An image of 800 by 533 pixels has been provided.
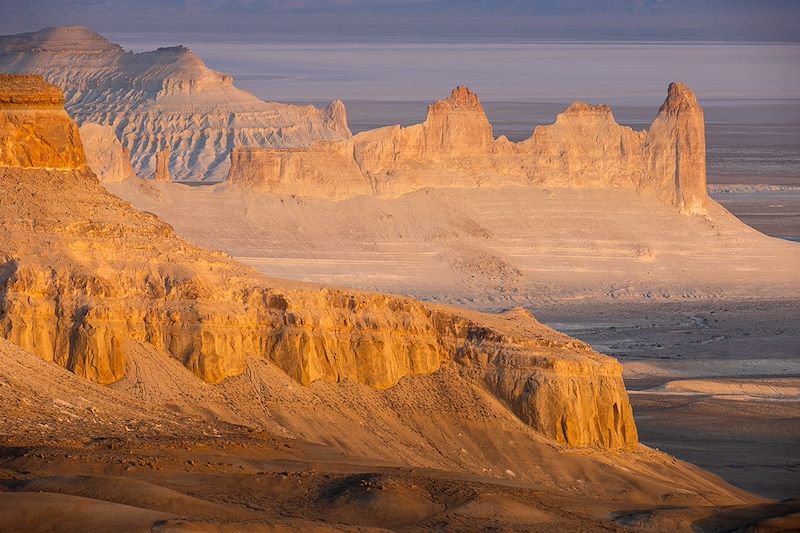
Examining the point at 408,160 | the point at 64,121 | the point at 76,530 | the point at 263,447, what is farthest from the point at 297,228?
the point at 76,530

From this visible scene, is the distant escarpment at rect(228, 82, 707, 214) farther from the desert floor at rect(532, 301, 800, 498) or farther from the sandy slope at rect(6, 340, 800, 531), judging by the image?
the sandy slope at rect(6, 340, 800, 531)

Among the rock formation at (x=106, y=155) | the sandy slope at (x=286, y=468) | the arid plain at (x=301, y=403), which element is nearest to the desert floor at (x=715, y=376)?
the arid plain at (x=301, y=403)

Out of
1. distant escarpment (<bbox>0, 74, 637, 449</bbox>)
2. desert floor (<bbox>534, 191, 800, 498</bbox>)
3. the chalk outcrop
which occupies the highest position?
the chalk outcrop

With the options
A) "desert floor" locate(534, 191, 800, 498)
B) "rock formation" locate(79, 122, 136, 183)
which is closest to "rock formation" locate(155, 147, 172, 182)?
"rock formation" locate(79, 122, 136, 183)

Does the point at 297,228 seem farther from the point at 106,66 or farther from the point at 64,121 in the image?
the point at 106,66

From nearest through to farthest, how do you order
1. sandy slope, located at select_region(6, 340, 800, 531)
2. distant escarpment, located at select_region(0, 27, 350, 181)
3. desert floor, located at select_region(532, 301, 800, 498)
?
sandy slope, located at select_region(6, 340, 800, 531)
desert floor, located at select_region(532, 301, 800, 498)
distant escarpment, located at select_region(0, 27, 350, 181)

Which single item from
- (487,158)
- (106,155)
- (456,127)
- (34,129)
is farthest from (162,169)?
(34,129)
